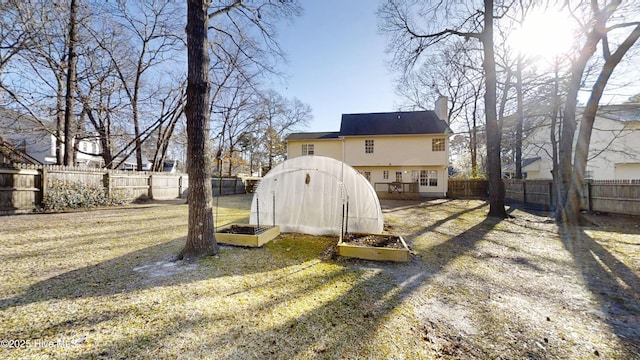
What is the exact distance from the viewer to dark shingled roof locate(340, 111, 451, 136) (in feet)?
60.5

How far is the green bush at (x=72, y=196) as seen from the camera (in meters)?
9.07

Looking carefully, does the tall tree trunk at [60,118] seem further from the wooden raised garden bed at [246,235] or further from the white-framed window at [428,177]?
the white-framed window at [428,177]

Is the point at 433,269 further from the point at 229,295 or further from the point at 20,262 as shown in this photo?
the point at 20,262

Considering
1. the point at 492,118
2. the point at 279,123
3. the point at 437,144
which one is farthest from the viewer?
the point at 279,123

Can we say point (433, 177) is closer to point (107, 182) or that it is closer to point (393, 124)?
point (393, 124)

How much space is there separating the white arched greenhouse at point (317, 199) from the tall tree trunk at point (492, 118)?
6.30 m

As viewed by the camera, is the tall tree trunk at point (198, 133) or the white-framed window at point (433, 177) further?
the white-framed window at point (433, 177)

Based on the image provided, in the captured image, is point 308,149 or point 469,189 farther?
point 308,149

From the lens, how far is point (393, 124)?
19594mm

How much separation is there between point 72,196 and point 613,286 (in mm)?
16132

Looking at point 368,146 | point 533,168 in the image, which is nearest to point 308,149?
point 368,146

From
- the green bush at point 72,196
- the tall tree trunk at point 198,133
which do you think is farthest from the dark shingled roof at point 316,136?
the tall tree trunk at point 198,133

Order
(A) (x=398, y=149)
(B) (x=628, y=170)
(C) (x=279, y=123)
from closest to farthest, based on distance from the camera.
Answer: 1. (B) (x=628, y=170)
2. (A) (x=398, y=149)
3. (C) (x=279, y=123)

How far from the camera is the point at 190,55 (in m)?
4.43
